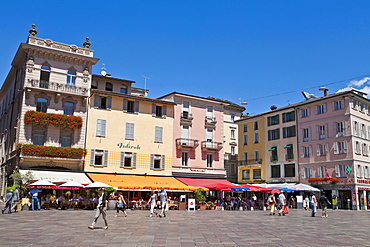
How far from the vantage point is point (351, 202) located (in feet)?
133

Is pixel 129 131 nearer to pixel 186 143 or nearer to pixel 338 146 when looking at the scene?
pixel 186 143

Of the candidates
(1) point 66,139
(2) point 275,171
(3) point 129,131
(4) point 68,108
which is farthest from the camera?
(2) point 275,171

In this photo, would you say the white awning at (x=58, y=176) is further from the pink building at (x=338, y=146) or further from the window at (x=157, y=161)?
the pink building at (x=338, y=146)

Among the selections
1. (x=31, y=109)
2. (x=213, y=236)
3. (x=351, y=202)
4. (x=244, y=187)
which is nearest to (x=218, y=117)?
(x=244, y=187)

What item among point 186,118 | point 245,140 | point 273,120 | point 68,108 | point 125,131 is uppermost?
point 273,120

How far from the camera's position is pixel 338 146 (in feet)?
140

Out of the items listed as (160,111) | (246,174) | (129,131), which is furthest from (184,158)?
(246,174)

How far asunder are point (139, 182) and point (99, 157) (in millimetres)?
4679

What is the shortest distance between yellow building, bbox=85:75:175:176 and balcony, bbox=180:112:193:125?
56.8 inches

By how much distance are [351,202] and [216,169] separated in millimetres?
15121

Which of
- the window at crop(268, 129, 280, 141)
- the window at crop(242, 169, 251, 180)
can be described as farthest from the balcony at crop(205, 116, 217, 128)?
the window at crop(242, 169, 251, 180)

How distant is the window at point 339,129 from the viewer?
42334mm

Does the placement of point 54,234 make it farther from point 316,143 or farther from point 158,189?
point 316,143

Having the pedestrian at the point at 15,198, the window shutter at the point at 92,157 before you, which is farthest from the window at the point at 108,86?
the pedestrian at the point at 15,198
